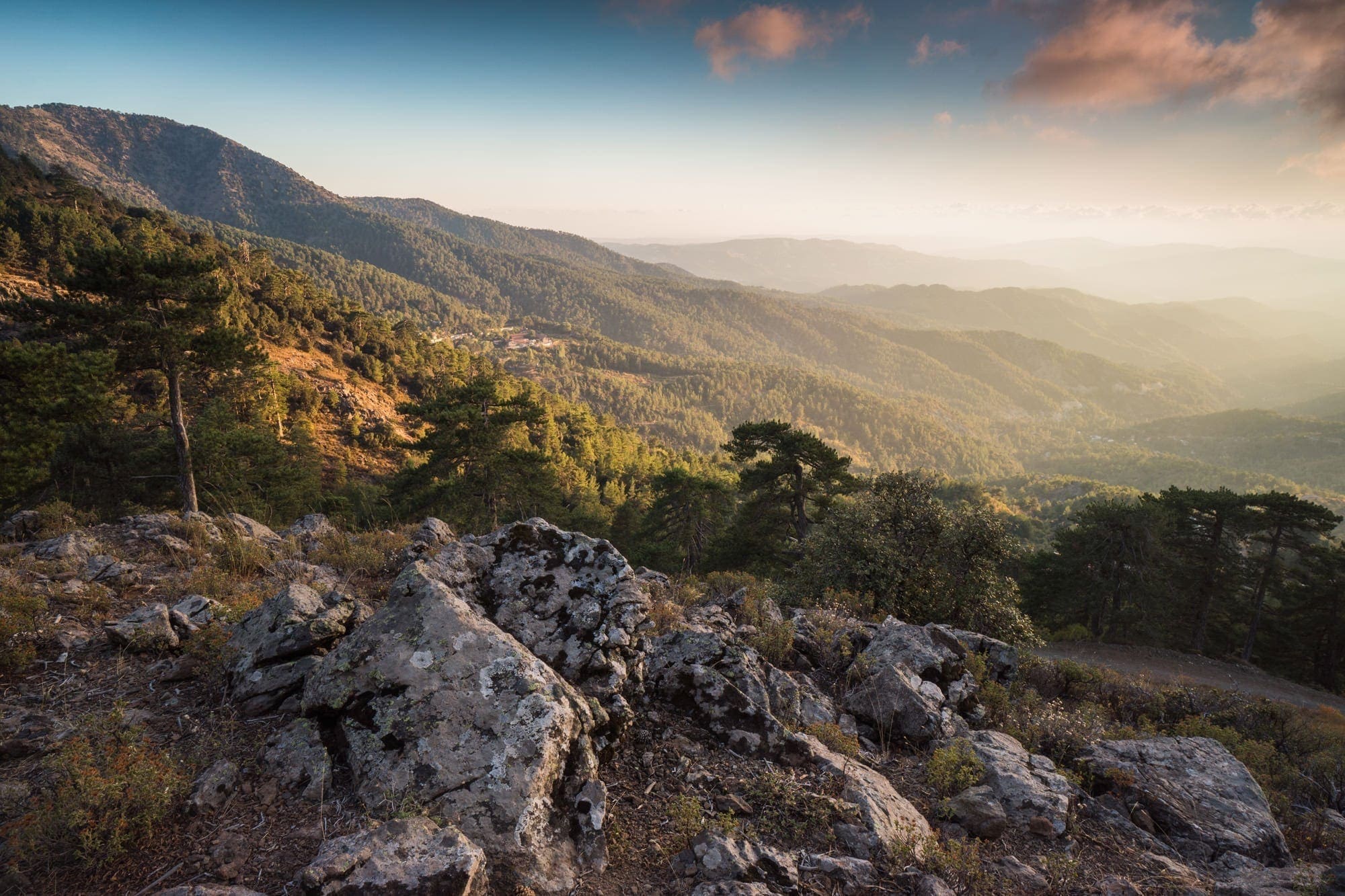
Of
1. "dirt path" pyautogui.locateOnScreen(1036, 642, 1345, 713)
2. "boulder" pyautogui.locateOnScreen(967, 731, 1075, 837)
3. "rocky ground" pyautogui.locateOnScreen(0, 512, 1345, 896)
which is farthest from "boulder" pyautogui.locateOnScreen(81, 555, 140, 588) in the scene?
"dirt path" pyautogui.locateOnScreen(1036, 642, 1345, 713)

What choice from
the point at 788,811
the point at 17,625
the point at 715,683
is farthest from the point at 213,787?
the point at 788,811

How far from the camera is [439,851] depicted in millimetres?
3613

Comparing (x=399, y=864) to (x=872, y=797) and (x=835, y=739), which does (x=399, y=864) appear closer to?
(x=872, y=797)

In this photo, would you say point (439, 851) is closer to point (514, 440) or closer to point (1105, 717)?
point (1105, 717)

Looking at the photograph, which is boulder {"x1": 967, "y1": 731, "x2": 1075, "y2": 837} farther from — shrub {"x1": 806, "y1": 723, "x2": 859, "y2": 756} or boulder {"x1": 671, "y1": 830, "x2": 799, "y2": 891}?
boulder {"x1": 671, "y1": 830, "x2": 799, "y2": 891}

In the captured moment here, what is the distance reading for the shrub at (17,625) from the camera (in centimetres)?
554

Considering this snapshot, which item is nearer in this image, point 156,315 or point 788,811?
point 788,811

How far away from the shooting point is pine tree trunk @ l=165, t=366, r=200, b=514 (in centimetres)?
1630

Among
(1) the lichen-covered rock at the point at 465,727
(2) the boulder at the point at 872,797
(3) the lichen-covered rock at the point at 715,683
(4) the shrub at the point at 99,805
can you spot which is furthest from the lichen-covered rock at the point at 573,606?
(4) the shrub at the point at 99,805

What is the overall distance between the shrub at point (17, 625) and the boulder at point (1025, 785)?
11013 mm

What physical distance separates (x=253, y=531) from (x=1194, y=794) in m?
18.2

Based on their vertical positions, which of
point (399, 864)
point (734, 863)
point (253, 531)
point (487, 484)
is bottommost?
point (487, 484)

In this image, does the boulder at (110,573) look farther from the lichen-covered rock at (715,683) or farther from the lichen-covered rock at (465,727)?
the lichen-covered rock at (715,683)

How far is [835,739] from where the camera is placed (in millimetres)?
6793
